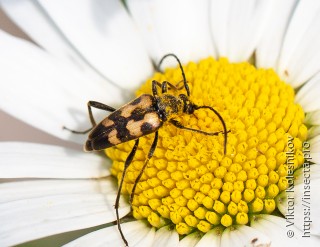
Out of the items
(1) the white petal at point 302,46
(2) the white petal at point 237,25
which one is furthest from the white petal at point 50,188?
(1) the white petal at point 302,46

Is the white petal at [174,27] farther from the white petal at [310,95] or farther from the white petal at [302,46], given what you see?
the white petal at [310,95]

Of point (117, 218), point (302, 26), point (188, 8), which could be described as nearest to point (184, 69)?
point (188, 8)

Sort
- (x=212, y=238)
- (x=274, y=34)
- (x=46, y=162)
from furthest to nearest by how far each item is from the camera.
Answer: (x=274, y=34) < (x=46, y=162) < (x=212, y=238)

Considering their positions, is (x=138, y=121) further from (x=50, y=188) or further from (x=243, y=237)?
(x=243, y=237)

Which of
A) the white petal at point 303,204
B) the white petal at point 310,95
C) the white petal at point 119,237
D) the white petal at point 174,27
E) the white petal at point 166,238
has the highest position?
the white petal at point 174,27

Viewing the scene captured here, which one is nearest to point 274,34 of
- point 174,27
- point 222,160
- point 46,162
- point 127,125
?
point 174,27

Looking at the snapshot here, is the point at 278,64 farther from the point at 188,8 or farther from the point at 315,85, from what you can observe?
the point at 188,8
